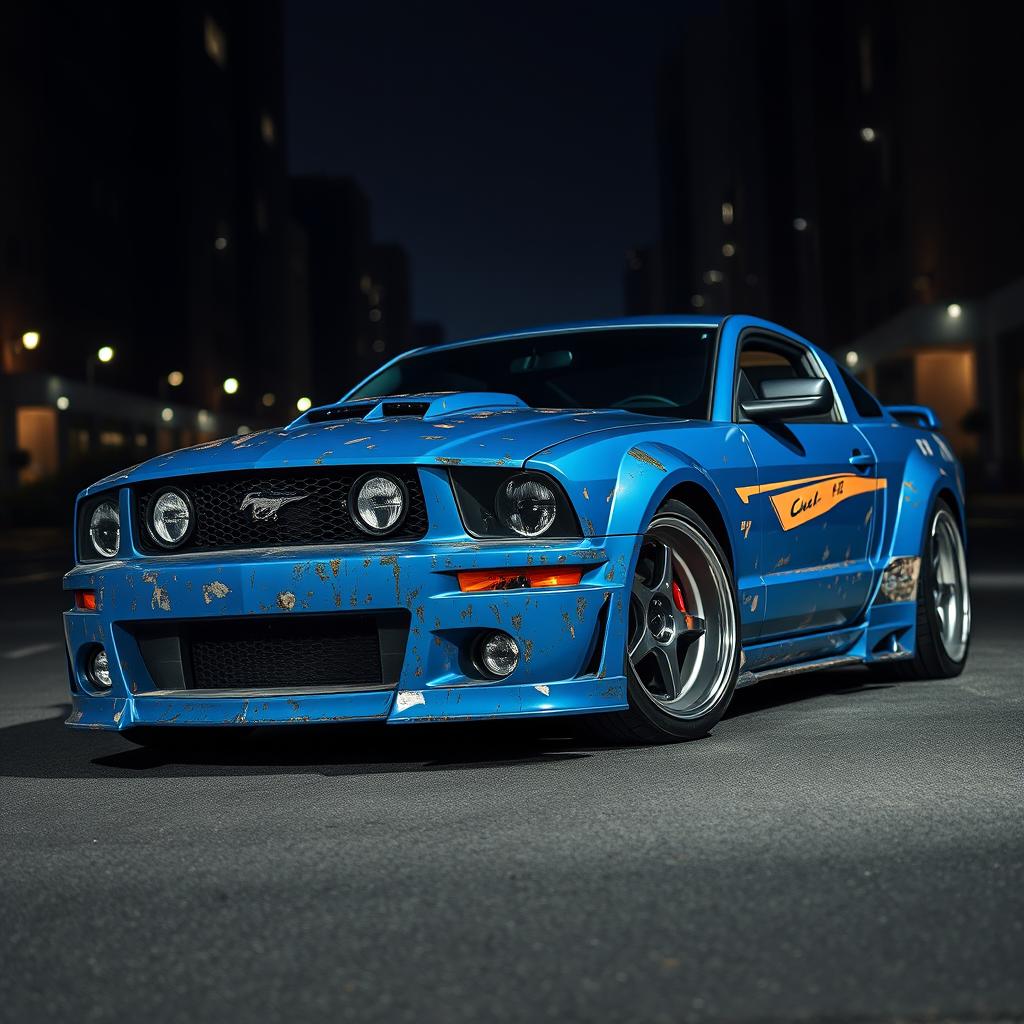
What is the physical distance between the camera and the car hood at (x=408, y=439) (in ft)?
18.7

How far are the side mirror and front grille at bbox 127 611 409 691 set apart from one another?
6.24ft

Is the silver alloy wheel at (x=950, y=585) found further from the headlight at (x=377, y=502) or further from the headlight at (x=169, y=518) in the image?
the headlight at (x=169, y=518)

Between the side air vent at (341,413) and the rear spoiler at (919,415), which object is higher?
the side air vent at (341,413)

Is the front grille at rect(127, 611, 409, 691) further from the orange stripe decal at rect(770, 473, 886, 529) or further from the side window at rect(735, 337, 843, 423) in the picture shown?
the side window at rect(735, 337, 843, 423)

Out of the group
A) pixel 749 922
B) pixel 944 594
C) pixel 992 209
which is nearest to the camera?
pixel 749 922

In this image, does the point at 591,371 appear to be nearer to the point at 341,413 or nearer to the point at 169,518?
the point at 341,413

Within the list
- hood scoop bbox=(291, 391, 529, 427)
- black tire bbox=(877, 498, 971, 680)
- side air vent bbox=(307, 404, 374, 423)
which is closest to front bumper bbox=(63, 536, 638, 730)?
hood scoop bbox=(291, 391, 529, 427)

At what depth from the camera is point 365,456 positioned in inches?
225

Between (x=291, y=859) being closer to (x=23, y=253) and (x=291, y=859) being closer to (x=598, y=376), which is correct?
(x=598, y=376)

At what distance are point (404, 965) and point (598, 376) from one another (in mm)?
4082

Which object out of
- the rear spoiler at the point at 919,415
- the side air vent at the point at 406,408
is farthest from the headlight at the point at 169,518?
the rear spoiler at the point at 919,415

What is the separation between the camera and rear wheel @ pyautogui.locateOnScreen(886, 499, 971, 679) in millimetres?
8008

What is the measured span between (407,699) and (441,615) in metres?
0.27

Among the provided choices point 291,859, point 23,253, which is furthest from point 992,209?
point 291,859
